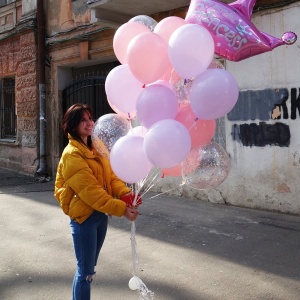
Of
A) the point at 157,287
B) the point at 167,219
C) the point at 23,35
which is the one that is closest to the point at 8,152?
the point at 23,35

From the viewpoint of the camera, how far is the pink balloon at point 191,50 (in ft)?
7.36

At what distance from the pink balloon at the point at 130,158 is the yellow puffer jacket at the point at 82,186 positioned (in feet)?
0.58

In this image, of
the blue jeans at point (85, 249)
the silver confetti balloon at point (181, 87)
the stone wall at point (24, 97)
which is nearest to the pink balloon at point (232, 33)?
the silver confetti balloon at point (181, 87)

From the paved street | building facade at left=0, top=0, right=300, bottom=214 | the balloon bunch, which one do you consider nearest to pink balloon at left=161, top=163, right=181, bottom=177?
the balloon bunch

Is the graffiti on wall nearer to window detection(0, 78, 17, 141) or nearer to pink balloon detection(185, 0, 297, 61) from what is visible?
pink balloon detection(185, 0, 297, 61)

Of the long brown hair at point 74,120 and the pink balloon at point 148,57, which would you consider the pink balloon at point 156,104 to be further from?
the long brown hair at point 74,120

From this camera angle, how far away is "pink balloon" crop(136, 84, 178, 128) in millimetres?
2336

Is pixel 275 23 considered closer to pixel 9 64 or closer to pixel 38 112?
pixel 38 112

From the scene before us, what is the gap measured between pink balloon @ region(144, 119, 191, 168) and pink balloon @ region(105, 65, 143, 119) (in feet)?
1.38

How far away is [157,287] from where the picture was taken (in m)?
3.35

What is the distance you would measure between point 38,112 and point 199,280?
7117mm

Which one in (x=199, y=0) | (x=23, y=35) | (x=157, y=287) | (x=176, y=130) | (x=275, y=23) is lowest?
(x=157, y=287)

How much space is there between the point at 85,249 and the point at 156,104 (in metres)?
1.02

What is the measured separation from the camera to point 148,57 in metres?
2.34
